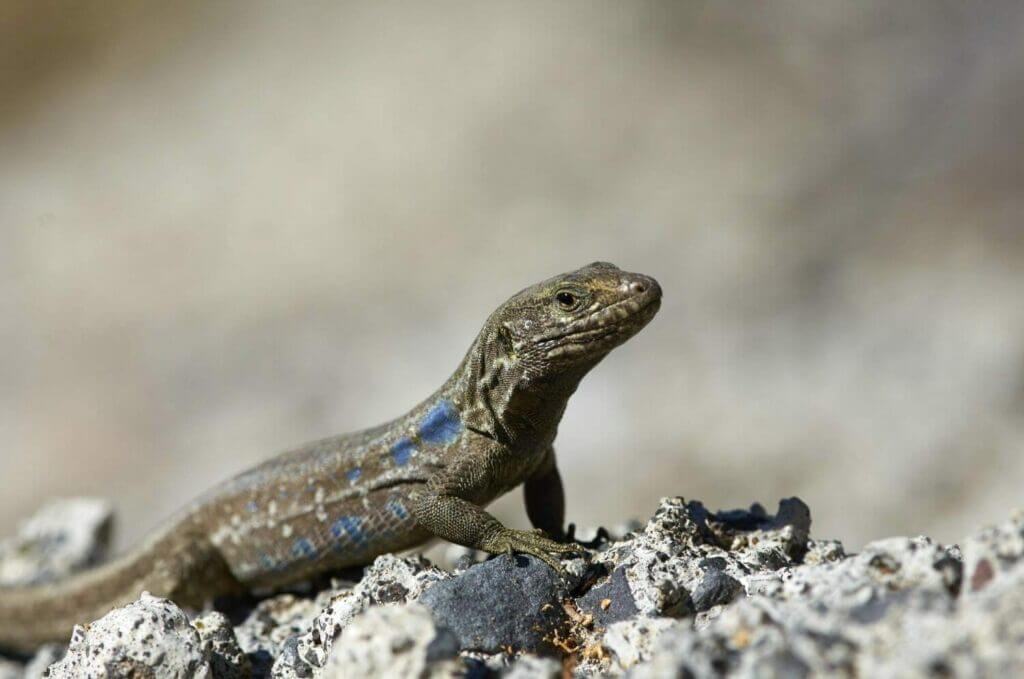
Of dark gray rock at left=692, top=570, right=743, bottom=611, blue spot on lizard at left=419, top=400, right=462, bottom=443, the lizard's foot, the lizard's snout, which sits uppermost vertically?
the lizard's snout

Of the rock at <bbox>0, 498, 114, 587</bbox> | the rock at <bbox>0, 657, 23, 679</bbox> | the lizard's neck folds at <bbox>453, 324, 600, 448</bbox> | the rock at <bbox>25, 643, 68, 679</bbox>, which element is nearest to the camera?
the lizard's neck folds at <bbox>453, 324, 600, 448</bbox>

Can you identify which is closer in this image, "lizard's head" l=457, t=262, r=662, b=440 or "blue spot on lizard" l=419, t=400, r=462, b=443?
"lizard's head" l=457, t=262, r=662, b=440

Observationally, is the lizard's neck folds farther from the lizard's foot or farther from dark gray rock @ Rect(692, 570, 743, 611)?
dark gray rock @ Rect(692, 570, 743, 611)

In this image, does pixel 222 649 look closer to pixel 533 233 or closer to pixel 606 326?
pixel 606 326

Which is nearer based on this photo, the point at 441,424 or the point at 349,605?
the point at 349,605

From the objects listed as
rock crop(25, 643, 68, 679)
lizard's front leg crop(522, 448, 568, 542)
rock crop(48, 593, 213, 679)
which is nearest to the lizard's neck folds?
lizard's front leg crop(522, 448, 568, 542)

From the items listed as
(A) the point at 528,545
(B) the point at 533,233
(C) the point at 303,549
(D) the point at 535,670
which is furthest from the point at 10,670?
(B) the point at 533,233

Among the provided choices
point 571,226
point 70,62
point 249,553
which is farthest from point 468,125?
point 249,553

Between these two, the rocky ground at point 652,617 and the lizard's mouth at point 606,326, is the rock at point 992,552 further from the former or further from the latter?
the lizard's mouth at point 606,326
